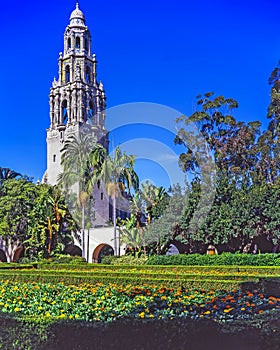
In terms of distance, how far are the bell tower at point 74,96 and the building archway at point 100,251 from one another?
881cm

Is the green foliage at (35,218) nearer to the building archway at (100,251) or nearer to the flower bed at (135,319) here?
the building archway at (100,251)

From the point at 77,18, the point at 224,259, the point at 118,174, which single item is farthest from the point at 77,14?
the point at 224,259

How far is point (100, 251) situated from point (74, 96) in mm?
15441

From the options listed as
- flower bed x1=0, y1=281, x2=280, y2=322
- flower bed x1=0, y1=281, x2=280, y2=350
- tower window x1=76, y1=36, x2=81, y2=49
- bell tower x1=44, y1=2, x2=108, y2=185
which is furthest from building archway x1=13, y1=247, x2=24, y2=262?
flower bed x1=0, y1=281, x2=280, y2=350

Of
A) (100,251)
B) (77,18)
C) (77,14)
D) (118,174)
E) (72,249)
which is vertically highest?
(77,14)

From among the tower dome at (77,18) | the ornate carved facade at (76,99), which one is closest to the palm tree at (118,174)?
the ornate carved facade at (76,99)

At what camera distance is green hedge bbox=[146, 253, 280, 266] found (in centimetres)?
2308

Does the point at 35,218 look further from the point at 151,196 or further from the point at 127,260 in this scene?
the point at 127,260

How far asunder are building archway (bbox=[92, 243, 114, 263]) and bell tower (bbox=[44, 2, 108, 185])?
8.81m

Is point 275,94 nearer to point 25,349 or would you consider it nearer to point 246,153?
point 246,153

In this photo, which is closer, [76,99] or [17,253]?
[17,253]

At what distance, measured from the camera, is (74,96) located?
4503 centimetres

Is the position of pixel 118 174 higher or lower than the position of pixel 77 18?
lower

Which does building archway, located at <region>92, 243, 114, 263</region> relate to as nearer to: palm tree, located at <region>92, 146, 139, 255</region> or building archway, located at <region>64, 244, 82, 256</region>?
building archway, located at <region>64, 244, 82, 256</region>
